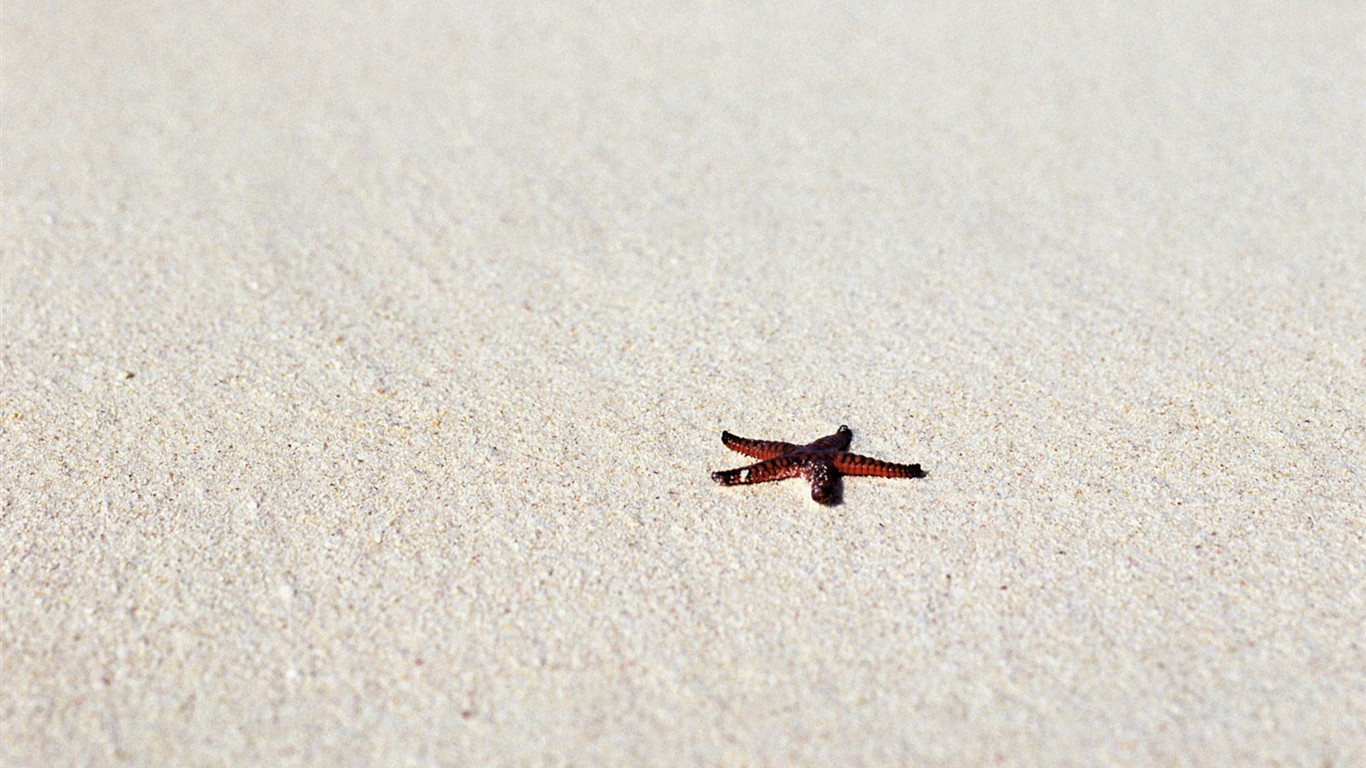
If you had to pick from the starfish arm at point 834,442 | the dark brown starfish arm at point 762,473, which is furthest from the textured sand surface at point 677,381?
the starfish arm at point 834,442

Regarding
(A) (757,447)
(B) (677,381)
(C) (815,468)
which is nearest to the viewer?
(C) (815,468)

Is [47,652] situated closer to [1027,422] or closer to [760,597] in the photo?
[760,597]

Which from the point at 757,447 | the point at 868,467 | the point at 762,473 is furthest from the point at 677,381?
the point at 868,467

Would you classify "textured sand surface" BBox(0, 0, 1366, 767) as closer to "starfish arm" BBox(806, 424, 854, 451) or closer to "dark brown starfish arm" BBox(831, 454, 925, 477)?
"dark brown starfish arm" BBox(831, 454, 925, 477)

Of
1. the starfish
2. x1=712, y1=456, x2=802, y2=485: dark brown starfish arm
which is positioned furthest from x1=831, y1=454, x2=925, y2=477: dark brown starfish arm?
x1=712, y1=456, x2=802, y2=485: dark brown starfish arm

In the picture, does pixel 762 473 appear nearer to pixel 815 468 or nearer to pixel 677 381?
pixel 815 468

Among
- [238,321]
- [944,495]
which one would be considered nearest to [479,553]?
[944,495]
